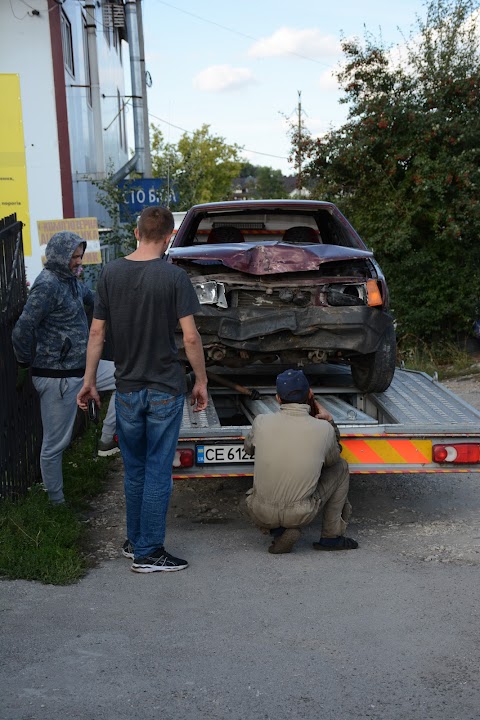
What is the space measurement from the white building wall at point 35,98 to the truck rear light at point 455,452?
26.2ft

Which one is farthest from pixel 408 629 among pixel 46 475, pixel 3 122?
pixel 3 122

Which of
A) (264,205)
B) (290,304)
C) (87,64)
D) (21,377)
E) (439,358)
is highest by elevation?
(87,64)

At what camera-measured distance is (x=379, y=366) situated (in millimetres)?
7227

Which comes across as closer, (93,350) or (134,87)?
(93,350)

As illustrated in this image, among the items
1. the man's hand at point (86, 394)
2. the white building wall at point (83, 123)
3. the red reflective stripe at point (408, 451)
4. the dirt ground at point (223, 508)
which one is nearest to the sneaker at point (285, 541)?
the dirt ground at point (223, 508)

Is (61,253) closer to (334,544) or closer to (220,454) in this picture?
(220,454)

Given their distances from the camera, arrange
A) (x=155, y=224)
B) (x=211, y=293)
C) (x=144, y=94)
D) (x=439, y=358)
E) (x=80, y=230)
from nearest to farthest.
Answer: (x=155, y=224), (x=211, y=293), (x=80, y=230), (x=439, y=358), (x=144, y=94)

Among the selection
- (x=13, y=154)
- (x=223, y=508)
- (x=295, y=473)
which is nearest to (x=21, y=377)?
(x=223, y=508)

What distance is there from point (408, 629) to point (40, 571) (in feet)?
6.73

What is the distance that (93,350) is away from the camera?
18.1 ft

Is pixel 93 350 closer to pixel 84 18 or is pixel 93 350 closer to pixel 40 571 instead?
pixel 40 571

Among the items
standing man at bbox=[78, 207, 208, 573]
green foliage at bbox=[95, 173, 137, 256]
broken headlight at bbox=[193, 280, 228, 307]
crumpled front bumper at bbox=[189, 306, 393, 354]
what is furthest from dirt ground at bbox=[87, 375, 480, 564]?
green foliage at bbox=[95, 173, 137, 256]

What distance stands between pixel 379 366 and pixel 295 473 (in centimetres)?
181

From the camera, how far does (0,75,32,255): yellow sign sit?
12969 mm
